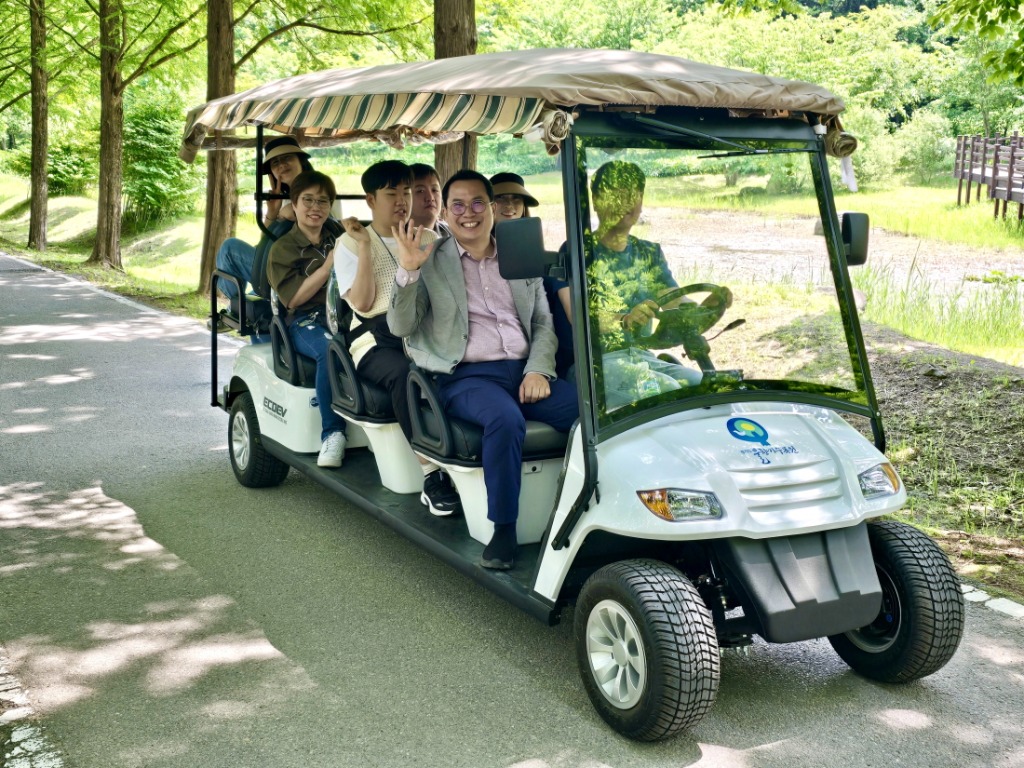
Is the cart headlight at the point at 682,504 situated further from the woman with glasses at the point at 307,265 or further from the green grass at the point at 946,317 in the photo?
the green grass at the point at 946,317

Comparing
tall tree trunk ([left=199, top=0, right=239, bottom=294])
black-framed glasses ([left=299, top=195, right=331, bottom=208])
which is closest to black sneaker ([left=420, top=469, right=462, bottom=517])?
black-framed glasses ([left=299, top=195, right=331, bottom=208])

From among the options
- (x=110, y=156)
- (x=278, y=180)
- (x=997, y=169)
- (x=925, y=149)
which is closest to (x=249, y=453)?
(x=278, y=180)

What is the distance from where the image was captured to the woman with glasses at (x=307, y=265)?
5789mm

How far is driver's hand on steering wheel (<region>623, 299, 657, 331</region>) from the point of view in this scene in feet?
12.1

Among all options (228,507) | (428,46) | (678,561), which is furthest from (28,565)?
(428,46)

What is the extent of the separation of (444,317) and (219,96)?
10.3 meters

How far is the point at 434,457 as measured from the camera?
14.5 feet

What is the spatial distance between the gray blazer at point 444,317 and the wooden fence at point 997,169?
1793 centimetres

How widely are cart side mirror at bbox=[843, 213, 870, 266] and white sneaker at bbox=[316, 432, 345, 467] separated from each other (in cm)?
262

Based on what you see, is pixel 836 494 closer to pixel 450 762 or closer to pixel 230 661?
pixel 450 762

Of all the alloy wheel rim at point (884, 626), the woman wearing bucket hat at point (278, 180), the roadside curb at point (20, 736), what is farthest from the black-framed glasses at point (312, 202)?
the alloy wheel rim at point (884, 626)

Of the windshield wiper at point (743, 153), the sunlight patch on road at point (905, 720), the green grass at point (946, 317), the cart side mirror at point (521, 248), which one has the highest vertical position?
the windshield wiper at point (743, 153)

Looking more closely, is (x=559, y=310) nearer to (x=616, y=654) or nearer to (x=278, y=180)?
(x=616, y=654)

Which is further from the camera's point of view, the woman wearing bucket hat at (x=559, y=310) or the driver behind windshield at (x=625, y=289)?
the woman wearing bucket hat at (x=559, y=310)
